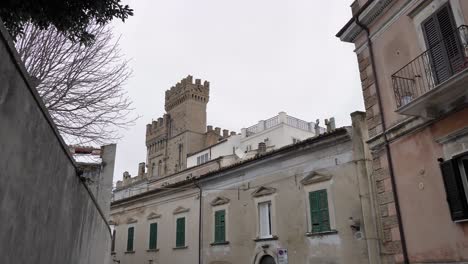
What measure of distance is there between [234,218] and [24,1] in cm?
1512

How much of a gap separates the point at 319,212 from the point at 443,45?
8151 mm

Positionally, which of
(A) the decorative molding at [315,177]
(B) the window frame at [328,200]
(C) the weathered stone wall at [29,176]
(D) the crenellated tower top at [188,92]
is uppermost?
(D) the crenellated tower top at [188,92]

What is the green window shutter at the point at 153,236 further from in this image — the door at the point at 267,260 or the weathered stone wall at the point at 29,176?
the weathered stone wall at the point at 29,176

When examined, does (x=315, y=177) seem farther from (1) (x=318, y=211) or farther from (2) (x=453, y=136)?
(2) (x=453, y=136)

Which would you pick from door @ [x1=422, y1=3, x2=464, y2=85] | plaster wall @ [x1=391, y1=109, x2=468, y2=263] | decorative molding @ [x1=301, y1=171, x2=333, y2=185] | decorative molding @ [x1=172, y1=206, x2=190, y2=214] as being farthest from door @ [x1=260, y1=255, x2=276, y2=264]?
door @ [x1=422, y1=3, x2=464, y2=85]

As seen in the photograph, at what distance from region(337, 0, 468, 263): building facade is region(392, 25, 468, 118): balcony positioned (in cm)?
2

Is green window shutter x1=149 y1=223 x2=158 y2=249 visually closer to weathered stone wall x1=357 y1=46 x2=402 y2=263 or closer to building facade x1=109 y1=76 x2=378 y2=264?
building facade x1=109 y1=76 x2=378 y2=264

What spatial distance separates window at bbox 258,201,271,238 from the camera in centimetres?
1702

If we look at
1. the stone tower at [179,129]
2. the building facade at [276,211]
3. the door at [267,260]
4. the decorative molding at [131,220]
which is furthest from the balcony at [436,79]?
the stone tower at [179,129]

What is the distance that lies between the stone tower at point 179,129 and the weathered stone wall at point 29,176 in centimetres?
5633

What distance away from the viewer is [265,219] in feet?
56.5

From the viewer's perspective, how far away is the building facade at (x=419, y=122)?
766cm

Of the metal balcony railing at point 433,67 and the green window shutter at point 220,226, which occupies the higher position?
the metal balcony railing at point 433,67

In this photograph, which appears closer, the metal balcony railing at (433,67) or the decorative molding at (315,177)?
the metal balcony railing at (433,67)
